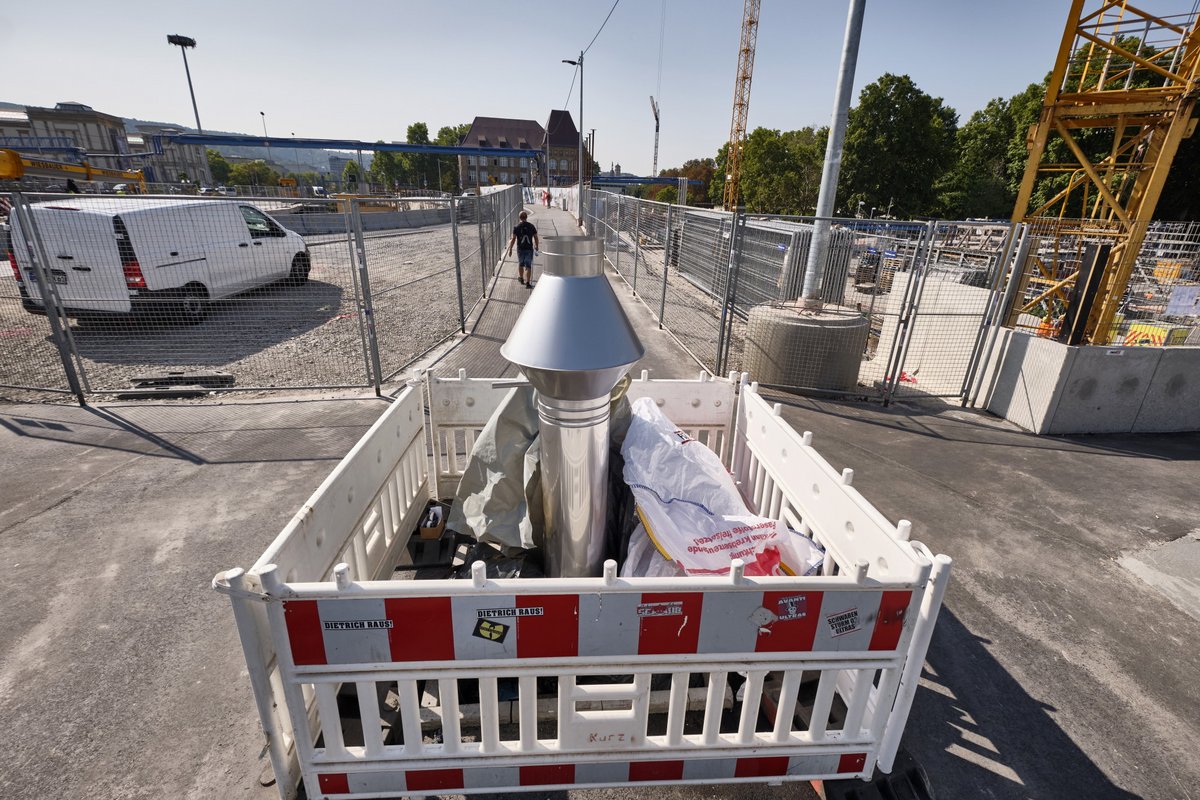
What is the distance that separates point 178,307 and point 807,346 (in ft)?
30.1

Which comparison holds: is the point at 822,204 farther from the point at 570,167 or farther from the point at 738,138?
the point at 570,167

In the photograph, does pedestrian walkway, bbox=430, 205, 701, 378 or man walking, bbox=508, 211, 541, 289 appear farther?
man walking, bbox=508, 211, 541, 289

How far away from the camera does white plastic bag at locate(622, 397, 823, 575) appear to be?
7.95ft

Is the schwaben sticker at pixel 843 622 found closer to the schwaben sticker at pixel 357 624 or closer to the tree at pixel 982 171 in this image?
the schwaben sticker at pixel 357 624

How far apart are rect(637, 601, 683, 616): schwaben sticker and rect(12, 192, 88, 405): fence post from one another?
746 centimetres

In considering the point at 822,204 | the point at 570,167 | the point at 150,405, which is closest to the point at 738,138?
the point at 570,167

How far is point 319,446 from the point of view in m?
5.50

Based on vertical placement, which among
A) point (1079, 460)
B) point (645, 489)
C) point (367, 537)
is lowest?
point (1079, 460)

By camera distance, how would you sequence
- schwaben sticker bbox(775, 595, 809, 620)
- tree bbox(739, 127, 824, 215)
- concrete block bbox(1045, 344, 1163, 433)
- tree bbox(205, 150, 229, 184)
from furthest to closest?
1. tree bbox(205, 150, 229, 184)
2. tree bbox(739, 127, 824, 215)
3. concrete block bbox(1045, 344, 1163, 433)
4. schwaben sticker bbox(775, 595, 809, 620)

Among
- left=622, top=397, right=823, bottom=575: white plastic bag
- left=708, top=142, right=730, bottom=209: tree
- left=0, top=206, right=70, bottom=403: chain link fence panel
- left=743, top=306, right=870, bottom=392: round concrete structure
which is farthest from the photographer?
left=708, top=142, right=730, bottom=209: tree

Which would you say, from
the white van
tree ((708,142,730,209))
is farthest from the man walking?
tree ((708,142,730,209))

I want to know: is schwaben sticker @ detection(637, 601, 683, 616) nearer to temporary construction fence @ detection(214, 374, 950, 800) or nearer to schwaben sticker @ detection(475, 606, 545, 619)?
temporary construction fence @ detection(214, 374, 950, 800)

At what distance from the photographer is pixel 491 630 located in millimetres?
1838

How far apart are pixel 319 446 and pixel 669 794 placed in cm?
457
